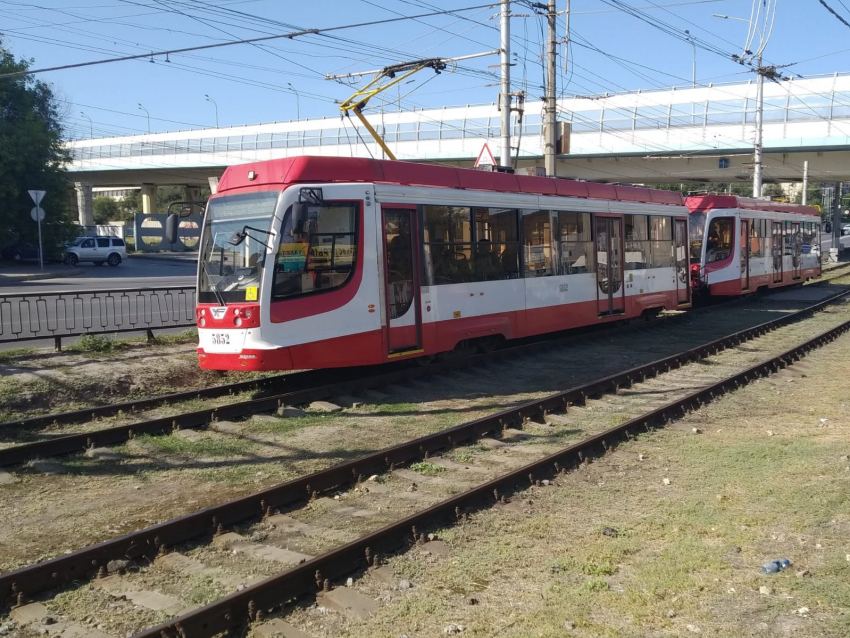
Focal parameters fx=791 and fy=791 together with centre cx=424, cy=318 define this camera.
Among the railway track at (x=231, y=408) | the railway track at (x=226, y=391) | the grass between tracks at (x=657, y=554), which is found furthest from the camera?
the railway track at (x=226, y=391)

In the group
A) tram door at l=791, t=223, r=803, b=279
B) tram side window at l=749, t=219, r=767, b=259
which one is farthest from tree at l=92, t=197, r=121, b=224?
tram side window at l=749, t=219, r=767, b=259

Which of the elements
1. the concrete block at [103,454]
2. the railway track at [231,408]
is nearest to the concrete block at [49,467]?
the railway track at [231,408]

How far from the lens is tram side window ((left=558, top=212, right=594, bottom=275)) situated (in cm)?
1508

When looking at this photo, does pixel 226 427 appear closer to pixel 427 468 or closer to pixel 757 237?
pixel 427 468

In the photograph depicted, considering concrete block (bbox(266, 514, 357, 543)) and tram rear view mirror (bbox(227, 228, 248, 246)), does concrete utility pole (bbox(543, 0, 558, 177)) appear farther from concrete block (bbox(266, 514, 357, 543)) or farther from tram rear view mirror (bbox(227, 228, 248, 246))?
concrete block (bbox(266, 514, 357, 543))

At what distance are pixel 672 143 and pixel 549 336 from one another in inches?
981

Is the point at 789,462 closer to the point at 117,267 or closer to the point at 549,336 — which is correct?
the point at 549,336

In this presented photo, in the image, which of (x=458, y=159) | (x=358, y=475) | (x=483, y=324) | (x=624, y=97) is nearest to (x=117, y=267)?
(x=458, y=159)

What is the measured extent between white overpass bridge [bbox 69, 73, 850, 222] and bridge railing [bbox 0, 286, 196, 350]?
18155 mm

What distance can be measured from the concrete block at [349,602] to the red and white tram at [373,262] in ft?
17.9

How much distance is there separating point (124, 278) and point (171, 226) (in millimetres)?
27220

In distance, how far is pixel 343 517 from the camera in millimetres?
6457

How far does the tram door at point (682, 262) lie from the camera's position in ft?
64.2

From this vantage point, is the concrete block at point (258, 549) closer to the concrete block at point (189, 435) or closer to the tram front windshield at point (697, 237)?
the concrete block at point (189, 435)
